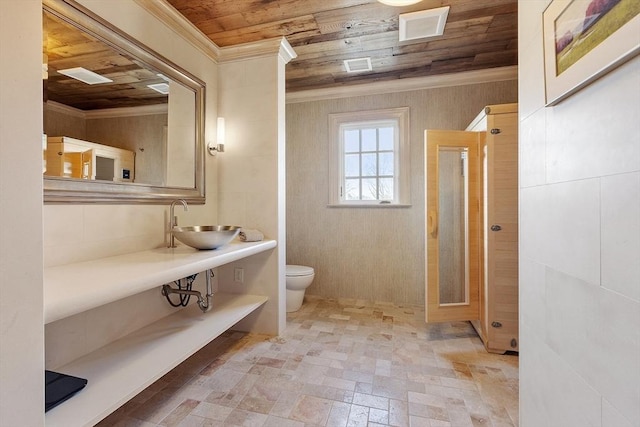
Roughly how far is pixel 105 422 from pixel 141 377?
39 cm

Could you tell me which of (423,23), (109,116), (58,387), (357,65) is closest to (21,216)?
(58,387)

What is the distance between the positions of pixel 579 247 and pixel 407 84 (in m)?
2.63

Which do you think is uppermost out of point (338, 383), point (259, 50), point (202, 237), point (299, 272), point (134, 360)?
point (259, 50)

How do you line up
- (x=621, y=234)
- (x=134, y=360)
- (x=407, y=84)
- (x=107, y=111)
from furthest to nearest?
(x=407, y=84)
(x=107, y=111)
(x=134, y=360)
(x=621, y=234)

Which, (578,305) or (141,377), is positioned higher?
(578,305)

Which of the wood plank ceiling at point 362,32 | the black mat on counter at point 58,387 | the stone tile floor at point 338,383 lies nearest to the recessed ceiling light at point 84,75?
the wood plank ceiling at point 362,32

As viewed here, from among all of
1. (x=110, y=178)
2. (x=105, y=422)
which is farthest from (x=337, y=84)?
(x=105, y=422)

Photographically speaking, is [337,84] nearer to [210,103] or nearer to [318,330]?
[210,103]

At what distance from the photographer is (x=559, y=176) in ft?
2.90

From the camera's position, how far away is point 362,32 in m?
2.21

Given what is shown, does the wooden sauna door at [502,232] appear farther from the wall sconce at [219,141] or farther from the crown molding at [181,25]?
the crown molding at [181,25]

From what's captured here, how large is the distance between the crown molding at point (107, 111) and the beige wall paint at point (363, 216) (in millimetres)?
1663

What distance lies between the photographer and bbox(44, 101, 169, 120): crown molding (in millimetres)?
1372

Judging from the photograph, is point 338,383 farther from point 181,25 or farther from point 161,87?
point 181,25
